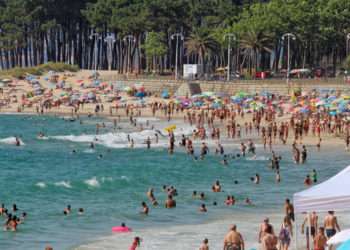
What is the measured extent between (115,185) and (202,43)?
180 feet

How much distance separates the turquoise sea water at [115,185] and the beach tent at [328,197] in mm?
10676

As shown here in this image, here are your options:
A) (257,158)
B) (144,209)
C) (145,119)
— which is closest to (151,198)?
(144,209)

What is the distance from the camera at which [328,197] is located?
18000 mm

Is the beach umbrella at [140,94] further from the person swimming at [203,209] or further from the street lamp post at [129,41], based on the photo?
the person swimming at [203,209]

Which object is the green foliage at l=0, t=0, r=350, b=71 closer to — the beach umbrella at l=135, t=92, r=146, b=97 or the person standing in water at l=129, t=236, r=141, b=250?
the beach umbrella at l=135, t=92, r=146, b=97

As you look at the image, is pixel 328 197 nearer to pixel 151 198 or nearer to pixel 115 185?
pixel 151 198

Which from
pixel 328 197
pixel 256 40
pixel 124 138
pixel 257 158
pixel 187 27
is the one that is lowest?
pixel 124 138

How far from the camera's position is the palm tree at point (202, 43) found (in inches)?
3804

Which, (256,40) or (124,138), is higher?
(256,40)

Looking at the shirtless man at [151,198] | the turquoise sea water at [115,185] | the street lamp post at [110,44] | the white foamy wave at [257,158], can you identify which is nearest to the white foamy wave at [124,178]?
the turquoise sea water at [115,185]

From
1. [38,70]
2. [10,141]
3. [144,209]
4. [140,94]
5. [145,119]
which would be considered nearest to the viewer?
[144,209]

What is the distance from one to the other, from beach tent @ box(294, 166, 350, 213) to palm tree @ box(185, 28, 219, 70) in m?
78.4

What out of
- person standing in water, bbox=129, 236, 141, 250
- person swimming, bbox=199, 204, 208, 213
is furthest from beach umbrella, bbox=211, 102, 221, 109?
person standing in water, bbox=129, 236, 141, 250

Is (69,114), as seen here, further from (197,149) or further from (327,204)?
(327,204)
